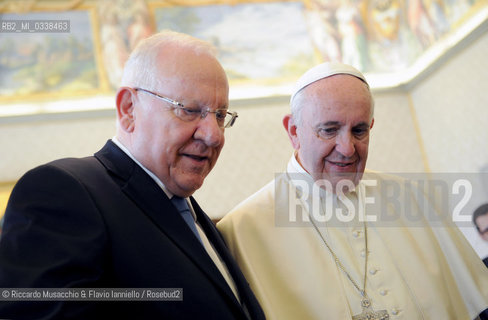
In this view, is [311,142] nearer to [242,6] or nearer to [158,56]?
[158,56]

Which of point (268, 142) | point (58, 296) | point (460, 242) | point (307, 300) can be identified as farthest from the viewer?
point (268, 142)

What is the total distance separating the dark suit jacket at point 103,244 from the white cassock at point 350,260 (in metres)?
0.47

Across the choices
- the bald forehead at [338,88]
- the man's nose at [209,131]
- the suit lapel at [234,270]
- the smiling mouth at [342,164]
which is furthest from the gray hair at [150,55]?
the smiling mouth at [342,164]

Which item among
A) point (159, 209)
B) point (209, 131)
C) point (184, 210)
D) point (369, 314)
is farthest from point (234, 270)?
point (369, 314)

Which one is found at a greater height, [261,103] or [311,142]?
[261,103]

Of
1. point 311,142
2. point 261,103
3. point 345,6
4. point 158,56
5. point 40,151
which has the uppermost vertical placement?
point 345,6

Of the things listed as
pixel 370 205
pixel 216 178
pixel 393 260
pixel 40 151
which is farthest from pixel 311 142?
pixel 40 151

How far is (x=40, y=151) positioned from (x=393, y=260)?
5.86 metres

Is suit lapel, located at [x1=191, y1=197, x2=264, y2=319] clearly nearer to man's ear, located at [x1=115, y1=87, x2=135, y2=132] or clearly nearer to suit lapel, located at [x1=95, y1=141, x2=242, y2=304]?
suit lapel, located at [x1=95, y1=141, x2=242, y2=304]

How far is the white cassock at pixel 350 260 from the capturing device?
233 cm

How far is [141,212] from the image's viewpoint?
1691 millimetres

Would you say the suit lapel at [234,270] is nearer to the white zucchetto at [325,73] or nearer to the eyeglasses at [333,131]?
the eyeglasses at [333,131]

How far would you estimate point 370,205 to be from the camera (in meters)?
2.82

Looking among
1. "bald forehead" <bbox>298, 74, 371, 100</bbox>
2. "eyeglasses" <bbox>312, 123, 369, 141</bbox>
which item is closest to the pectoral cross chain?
"eyeglasses" <bbox>312, 123, 369, 141</bbox>
